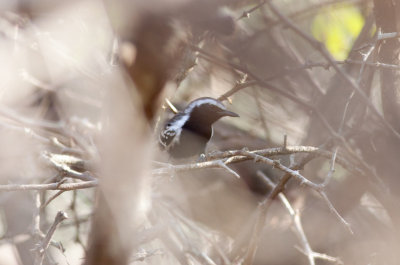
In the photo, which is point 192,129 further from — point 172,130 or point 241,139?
point 241,139

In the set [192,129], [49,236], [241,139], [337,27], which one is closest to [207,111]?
[192,129]

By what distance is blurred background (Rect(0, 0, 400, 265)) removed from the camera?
325 cm

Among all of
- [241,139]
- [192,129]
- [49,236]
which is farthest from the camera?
[192,129]

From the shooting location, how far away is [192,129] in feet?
15.8

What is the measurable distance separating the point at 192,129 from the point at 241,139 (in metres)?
0.46

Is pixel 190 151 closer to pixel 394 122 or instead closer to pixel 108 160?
pixel 394 122

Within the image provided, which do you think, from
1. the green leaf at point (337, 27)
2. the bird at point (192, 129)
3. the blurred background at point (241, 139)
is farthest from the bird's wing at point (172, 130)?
the green leaf at point (337, 27)

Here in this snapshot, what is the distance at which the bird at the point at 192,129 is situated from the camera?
4.61 metres

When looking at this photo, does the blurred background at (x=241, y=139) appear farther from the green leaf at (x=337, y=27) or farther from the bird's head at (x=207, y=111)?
the bird's head at (x=207, y=111)

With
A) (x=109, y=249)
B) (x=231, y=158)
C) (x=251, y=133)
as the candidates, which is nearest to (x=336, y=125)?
(x=251, y=133)

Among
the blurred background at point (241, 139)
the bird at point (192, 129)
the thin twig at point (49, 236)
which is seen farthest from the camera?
the bird at point (192, 129)

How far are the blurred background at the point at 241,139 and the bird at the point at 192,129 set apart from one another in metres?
0.13

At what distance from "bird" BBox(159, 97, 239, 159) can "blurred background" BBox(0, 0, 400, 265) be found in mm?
135

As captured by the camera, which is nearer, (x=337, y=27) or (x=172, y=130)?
(x=172, y=130)
